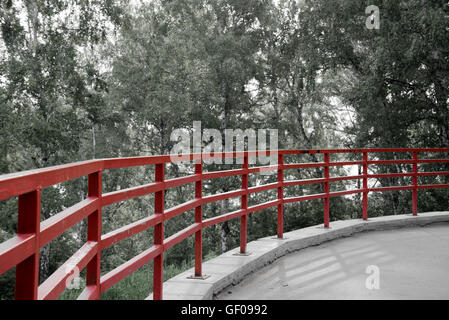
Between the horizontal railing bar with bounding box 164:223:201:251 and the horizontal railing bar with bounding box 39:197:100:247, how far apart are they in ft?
5.38

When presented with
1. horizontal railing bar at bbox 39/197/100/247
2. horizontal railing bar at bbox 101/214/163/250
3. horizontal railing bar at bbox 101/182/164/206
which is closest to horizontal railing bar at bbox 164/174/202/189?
horizontal railing bar at bbox 101/182/164/206

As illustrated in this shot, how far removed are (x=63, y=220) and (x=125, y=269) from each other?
1347 millimetres

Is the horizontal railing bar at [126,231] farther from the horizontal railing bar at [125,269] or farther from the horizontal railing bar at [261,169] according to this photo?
the horizontal railing bar at [261,169]

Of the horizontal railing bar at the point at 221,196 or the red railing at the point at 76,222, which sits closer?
the red railing at the point at 76,222

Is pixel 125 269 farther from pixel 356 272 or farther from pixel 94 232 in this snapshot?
pixel 356 272

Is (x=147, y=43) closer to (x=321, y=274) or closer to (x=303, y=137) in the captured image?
(x=303, y=137)

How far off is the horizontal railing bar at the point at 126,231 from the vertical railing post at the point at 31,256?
1.28 m

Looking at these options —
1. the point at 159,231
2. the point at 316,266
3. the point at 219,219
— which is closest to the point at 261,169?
the point at 219,219

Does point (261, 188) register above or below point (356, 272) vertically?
above

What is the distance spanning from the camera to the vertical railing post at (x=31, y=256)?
1916 millimetres

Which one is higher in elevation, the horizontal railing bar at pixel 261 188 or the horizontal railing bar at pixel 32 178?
the horizontal railing bar at pixel 32 178

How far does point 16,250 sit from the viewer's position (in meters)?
1.82

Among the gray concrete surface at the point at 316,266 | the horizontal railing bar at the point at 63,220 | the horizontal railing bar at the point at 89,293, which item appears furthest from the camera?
the gray concrete surface at the point at 316,266

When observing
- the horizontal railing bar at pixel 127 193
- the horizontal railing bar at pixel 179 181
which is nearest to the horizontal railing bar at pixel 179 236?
the horizontal railing bar at pixel 179 181
